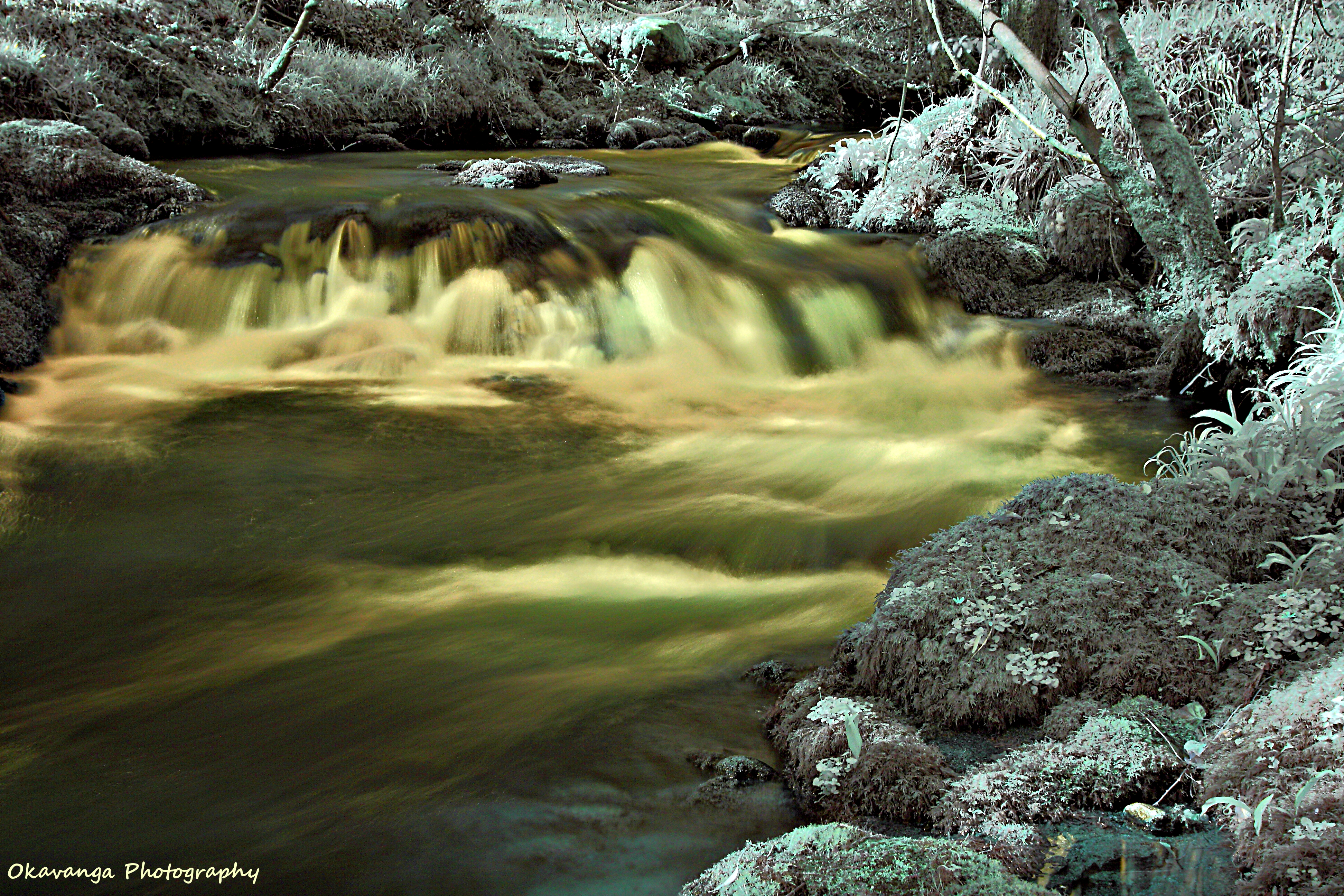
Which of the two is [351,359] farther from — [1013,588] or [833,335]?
[1013,588]

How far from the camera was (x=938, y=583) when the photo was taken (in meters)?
2.90

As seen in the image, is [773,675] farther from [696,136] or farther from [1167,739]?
[696,136]

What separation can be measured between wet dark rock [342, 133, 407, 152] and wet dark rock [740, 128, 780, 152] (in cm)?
458

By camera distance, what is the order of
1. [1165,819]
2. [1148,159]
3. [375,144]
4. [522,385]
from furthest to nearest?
1. [375,144]
2. [522,385]
3. [1148,159]
4. [1165,819]

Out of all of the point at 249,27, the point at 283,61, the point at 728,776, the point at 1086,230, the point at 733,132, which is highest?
the point at 249,27

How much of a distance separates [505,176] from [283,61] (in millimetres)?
5053

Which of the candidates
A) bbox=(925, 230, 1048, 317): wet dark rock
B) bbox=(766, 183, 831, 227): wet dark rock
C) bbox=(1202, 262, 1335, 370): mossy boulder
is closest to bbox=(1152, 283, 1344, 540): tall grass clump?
bbox=(1202, 262, 1335, 370): mossy boulder

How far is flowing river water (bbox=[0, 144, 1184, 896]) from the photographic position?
249cm

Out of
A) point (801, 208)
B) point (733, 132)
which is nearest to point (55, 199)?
point (801, 208)

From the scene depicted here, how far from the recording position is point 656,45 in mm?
16453

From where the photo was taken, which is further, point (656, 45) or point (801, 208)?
point (656, 45)

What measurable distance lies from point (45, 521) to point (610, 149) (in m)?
10.0

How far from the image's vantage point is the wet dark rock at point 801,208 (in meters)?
8.90

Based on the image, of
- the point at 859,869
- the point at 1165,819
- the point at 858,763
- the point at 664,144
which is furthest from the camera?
the point at 664,144
